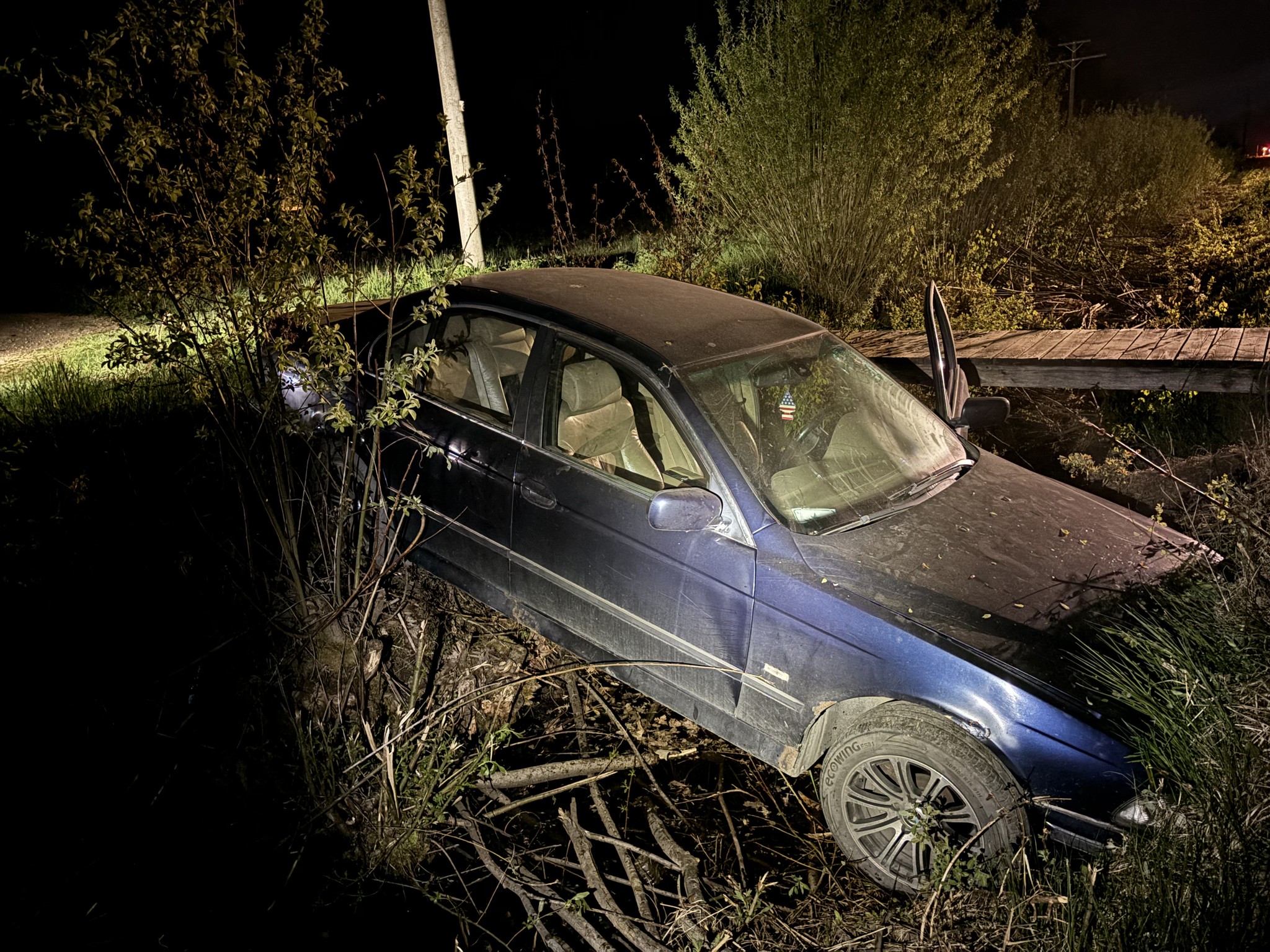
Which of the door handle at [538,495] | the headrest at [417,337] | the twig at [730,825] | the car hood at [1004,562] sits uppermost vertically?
the headrest at [417,337]

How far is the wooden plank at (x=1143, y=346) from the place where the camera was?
16.6 feet

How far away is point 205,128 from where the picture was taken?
2.96 m

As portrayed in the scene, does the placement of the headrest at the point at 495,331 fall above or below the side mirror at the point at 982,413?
above

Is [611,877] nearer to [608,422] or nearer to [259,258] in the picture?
[608,422]

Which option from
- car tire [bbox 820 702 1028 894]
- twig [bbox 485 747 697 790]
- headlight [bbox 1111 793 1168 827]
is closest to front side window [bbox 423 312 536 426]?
twig [bbox 485 747 697 790]

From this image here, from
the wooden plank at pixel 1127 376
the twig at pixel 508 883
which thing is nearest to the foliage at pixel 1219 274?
the wooden plank at pixel 1127 376

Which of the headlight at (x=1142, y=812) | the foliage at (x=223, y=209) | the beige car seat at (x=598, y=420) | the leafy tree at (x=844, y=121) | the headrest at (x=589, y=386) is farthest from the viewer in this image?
the leafy tree at (x=844, y=121)

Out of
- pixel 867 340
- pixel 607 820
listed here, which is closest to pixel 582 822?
pixel 607 820

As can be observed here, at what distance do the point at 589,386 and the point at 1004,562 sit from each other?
71.3 inches

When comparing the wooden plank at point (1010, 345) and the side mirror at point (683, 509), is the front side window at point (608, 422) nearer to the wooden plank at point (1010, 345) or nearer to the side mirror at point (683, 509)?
the side mirror at point (683, 509)

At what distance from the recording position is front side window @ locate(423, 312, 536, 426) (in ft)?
11.8

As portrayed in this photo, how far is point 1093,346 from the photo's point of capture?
5.53 meters

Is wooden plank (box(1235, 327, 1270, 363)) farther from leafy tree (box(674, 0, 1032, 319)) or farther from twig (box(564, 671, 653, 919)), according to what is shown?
twig (box(564, 671, 653, 919))

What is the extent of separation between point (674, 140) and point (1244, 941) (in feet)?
26.0
